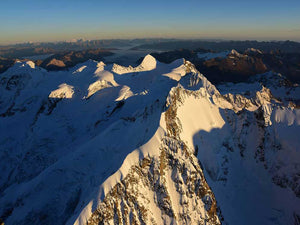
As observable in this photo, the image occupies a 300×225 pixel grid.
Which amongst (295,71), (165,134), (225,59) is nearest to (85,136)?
(165,134)

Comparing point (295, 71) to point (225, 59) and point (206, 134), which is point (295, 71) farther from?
point (206, 134)

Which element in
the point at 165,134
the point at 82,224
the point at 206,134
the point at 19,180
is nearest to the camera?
the point at 82,224

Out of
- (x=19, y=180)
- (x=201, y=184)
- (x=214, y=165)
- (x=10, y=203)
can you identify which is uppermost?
(x=201, y=184)

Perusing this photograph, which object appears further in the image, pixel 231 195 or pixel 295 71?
pixel 295 71

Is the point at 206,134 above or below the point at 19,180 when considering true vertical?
above

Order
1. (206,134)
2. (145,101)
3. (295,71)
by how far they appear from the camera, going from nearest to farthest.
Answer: (206,134), (145,101), (295,71)

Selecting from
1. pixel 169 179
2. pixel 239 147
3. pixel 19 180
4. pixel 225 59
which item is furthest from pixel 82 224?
pixel 225 59

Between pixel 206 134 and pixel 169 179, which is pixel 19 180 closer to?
pixel 169 179
